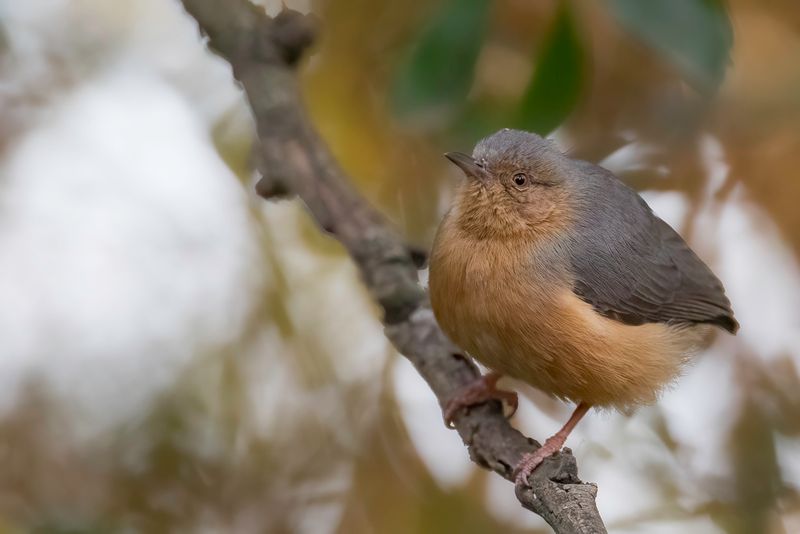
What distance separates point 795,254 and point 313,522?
210 cm

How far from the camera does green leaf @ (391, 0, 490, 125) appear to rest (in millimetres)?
2688

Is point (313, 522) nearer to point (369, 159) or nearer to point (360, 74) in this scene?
point (369, 159)

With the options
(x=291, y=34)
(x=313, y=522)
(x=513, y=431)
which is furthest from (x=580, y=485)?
(x=291, y=34)

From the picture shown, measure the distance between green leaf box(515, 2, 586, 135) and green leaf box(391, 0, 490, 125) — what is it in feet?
0.70

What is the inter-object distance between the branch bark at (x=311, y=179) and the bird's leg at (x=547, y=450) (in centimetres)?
19

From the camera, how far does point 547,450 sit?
2766 millimetres

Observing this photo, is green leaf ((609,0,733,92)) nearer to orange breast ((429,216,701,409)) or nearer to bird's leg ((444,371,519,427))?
orange breast ((429,216,701,409))

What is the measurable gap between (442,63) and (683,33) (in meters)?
0.69

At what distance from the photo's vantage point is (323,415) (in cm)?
367

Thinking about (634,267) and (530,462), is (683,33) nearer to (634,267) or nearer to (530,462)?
(634,267)

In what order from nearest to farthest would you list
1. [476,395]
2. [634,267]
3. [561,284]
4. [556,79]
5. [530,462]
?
[530,462] → [556,79] → [561,284] → [476,395] → [634,267]

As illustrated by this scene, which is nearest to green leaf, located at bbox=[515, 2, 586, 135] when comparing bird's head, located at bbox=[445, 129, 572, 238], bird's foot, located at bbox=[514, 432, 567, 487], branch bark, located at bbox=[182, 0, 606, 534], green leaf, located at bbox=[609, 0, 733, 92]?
bird's head, located at bbox=[445, 129, 572, 238]

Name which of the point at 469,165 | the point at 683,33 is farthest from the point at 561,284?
the point at 683,33

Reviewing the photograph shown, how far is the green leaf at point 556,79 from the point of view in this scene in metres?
2.77
